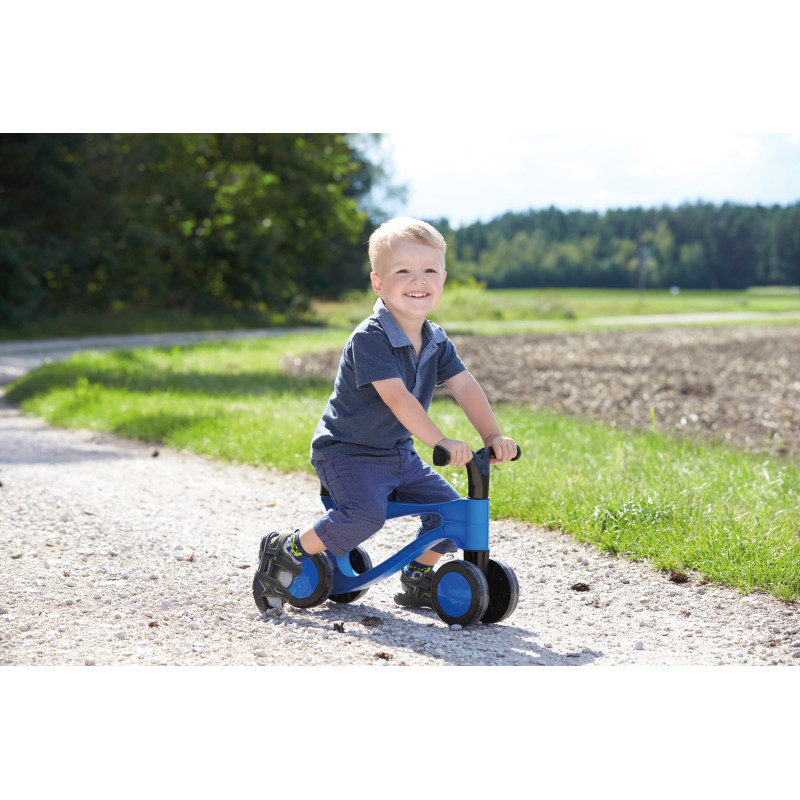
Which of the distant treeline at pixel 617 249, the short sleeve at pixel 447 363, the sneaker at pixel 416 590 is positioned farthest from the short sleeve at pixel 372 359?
the distant treeline at pixel 617 249

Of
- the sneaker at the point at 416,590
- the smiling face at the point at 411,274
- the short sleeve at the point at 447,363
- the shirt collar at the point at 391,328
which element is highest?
the smiling face at the point at 411,274

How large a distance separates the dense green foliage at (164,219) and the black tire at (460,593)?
20442mm

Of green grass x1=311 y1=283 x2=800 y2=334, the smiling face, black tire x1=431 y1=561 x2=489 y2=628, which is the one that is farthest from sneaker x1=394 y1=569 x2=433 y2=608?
green grass x1=311 y1=283 x2=800 y2=334

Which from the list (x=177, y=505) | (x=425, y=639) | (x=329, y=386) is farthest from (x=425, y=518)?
(x=329, y=386)

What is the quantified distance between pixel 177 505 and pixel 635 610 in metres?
3.02

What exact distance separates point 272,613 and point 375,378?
1.09 metres

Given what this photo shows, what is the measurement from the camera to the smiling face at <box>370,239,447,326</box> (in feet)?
11.5

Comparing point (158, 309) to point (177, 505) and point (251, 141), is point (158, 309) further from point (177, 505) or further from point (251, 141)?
point (177, 505)

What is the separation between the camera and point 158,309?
91.2 feet

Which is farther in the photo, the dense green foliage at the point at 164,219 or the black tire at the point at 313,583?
the dense green foliage at the point at 164,219

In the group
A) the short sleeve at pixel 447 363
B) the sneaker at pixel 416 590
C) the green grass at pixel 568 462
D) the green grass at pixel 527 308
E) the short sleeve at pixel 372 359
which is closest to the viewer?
the short sleeve at pixel 372 359

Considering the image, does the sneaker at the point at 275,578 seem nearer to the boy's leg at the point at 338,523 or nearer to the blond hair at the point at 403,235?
the boy's leg at the point at 338,523

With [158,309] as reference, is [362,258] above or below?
above

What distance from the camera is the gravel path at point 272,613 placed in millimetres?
3332
